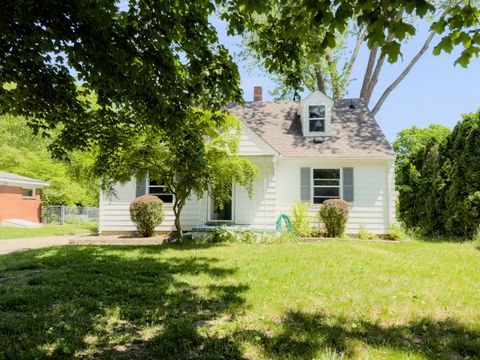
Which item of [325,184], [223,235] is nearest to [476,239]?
[325,184]

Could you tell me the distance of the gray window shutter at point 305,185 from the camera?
1386 cm

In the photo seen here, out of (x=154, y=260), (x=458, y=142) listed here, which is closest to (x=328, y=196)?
(x=458, y=142)

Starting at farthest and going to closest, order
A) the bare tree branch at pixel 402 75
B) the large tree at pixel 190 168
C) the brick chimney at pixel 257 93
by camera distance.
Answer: the bare tree branch at pixel 402 75, the brick chimney at pixel 257 93, the large tree at pixel 190 168

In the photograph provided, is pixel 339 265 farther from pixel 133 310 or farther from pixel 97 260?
pixel 97 260

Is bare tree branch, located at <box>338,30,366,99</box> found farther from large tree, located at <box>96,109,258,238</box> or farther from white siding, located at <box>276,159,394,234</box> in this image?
large tree, located at <box>96,109,258,238</box>

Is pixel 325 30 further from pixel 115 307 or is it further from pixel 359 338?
pixel 115 307

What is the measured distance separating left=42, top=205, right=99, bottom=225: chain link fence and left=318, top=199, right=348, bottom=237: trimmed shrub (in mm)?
18676

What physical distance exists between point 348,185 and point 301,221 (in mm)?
2420

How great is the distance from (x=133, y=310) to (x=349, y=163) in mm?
11160

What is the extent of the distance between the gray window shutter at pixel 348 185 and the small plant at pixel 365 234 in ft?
3.75

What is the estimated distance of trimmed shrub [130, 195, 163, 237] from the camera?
1247 cm

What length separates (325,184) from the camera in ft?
45.9

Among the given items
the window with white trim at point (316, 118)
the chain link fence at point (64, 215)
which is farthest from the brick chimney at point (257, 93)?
the chain link fence at point (64, 215)

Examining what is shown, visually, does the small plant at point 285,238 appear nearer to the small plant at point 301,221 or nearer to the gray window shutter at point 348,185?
the small plant at point 301,221
